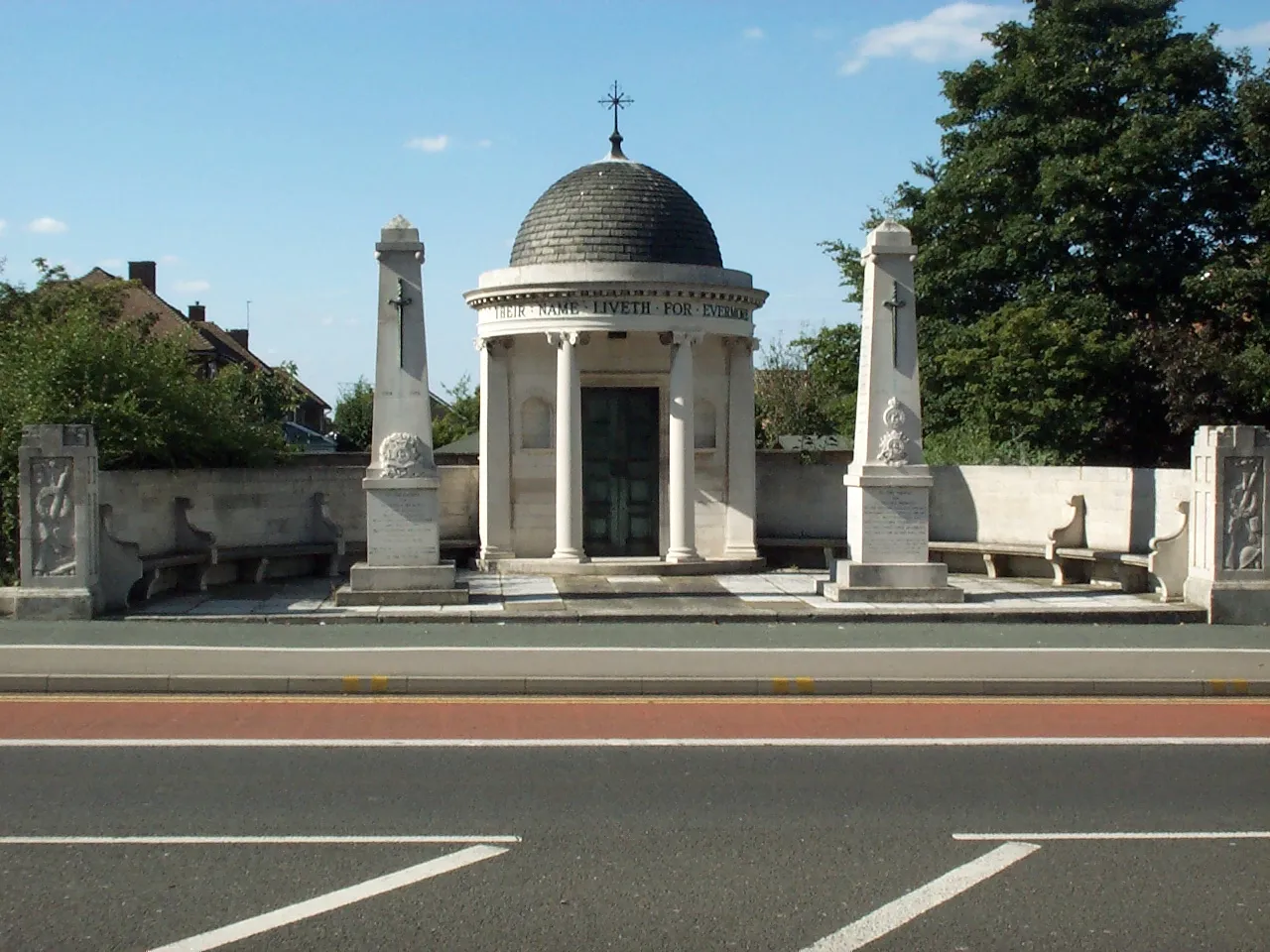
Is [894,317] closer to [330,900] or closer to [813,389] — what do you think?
[330,900]

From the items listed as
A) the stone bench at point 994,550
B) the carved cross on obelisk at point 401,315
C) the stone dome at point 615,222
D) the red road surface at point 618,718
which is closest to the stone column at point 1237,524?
the stone bench at point 994,550

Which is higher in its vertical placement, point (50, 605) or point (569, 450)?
point (569, 450)

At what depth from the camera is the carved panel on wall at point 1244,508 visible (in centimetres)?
1714

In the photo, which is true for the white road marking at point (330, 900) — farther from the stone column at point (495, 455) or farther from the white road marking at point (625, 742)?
the stone column at point (495, 455)

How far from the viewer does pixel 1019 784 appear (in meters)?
9.15

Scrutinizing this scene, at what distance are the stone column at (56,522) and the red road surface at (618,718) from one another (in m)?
4.91

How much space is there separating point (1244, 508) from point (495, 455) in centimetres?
1085

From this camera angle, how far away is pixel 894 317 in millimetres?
18578

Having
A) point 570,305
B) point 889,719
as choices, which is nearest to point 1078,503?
point 570,305

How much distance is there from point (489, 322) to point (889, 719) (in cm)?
1254

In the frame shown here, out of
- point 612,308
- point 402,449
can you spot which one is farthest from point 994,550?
point 402,449

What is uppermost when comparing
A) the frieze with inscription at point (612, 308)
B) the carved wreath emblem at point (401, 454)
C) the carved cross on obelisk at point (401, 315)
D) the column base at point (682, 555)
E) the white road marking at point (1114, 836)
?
the frieze with inscription at point (612, 308)

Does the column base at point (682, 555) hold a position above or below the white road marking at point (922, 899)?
above

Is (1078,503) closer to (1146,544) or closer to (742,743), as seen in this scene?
(1146,544)
